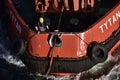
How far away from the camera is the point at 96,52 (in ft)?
28.5

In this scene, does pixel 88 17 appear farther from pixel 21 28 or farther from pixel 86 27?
pixel 21 28

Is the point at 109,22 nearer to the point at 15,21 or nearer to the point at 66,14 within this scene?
the point at 66,14

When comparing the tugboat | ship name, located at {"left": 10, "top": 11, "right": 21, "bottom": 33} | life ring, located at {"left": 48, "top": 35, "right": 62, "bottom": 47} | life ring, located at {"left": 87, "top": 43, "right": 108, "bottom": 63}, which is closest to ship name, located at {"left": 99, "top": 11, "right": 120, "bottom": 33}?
the tugboat

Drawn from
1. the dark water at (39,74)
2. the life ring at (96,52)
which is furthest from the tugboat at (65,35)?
the dark water at (39,74)

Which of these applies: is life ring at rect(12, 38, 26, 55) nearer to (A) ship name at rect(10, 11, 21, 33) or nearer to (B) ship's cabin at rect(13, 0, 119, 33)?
(A) ship name at rect(10, 11, 21, 33)

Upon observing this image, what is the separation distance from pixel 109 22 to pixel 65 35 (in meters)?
1.20

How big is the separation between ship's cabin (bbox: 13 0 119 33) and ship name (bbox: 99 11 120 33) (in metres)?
0.46

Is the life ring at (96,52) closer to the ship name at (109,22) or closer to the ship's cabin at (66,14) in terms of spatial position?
the ship name at (109,22)

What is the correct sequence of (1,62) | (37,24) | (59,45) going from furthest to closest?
(1,62), (37,24), (59,45)

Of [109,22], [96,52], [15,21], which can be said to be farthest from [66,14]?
[96,52]

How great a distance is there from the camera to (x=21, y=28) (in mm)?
8906

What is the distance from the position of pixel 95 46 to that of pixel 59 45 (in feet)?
2.71

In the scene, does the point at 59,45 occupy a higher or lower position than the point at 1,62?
higher

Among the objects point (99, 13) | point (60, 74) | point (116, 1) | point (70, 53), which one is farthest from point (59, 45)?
point (116, 1)
